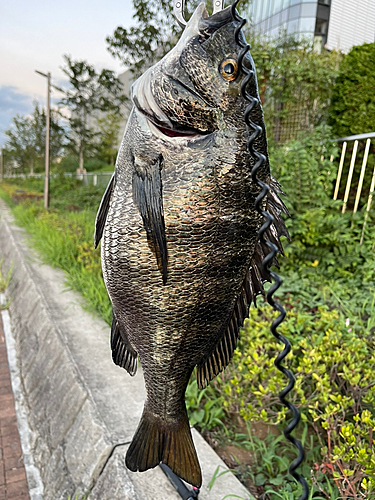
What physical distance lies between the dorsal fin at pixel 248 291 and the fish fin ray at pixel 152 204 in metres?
0.30

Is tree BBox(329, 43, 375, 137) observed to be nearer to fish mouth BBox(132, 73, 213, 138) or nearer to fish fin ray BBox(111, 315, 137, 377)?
fish mouth BBox(132, 73, 213, 138)

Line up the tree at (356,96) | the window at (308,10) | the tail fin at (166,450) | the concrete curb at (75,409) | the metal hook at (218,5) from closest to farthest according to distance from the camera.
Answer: the metal hook at (218,5)
the tail fin at (166,450)
the concrete curb at (75,409)
the tree at (356,96)
the window at (308,10)

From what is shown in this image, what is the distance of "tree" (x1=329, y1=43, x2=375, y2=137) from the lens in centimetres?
519

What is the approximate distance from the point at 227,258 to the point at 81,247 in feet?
13.7

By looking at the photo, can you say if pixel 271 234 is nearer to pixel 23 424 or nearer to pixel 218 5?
pixel 218 5

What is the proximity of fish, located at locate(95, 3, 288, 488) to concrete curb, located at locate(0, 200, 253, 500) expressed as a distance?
0.95 meters

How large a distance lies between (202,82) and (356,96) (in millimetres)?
5456

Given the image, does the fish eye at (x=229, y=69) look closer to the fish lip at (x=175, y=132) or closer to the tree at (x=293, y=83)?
the fish lip at (x=175, y=132)

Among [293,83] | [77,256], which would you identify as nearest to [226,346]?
[77,256]

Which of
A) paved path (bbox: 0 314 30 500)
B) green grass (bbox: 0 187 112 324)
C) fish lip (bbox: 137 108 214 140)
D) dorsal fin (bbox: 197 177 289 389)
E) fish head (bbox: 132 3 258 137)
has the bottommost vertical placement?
paved path (bbox: 0 314 30 500)

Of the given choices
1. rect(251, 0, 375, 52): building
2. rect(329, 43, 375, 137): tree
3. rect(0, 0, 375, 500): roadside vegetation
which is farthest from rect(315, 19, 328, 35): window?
rect(329, 43, 375, 137): tree

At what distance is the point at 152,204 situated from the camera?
3.13 ft

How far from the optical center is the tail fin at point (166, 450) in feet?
4.07

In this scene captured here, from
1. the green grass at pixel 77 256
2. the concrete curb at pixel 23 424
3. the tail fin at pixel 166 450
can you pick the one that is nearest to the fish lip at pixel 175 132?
the tail fin at pixel 166 450
